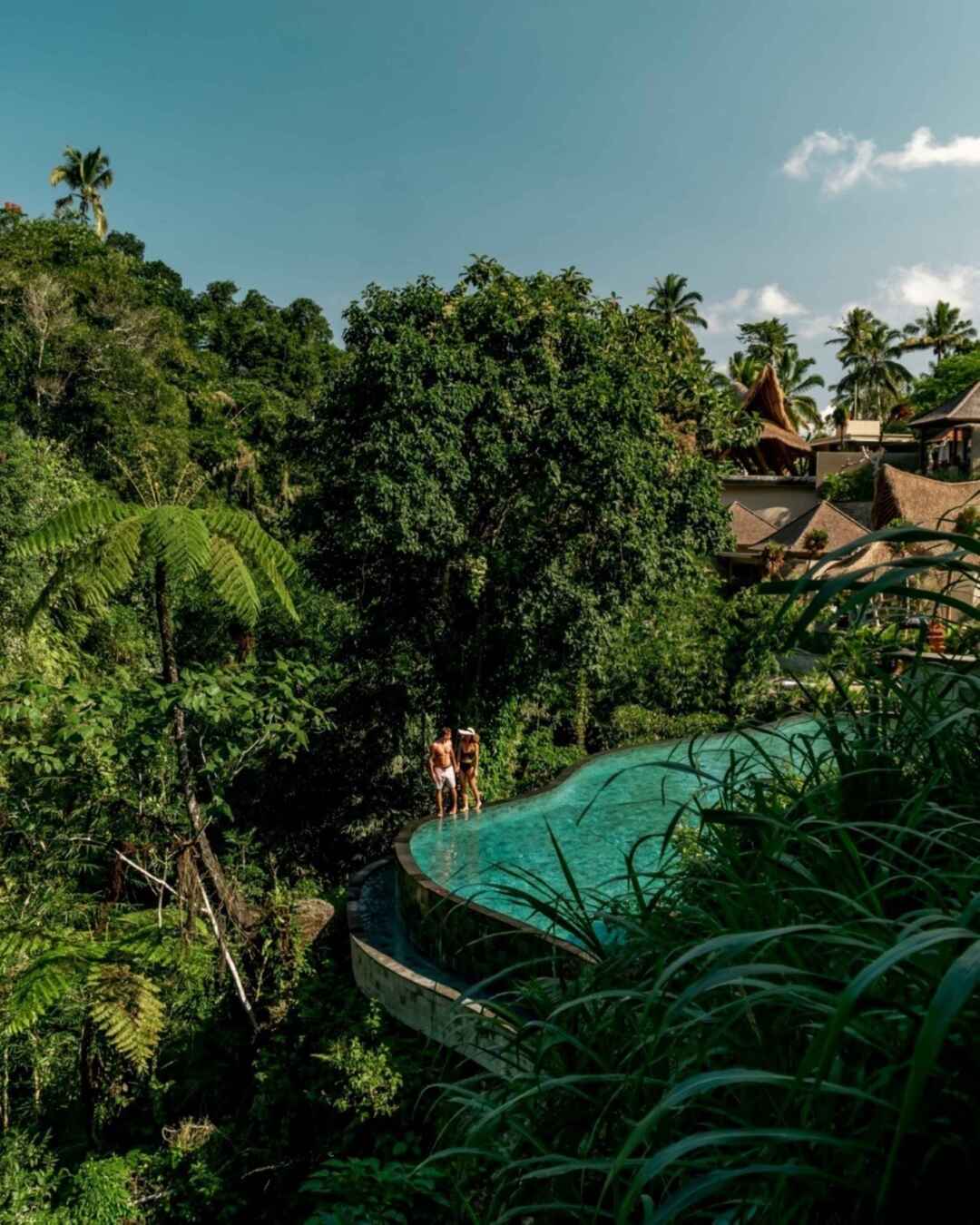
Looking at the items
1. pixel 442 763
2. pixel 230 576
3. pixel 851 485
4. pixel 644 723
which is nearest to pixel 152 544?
pixel 230 576

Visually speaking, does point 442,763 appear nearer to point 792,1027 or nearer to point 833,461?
point 792,1027

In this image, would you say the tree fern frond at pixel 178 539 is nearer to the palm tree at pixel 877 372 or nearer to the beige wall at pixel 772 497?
the beige wall at pixel 772 497

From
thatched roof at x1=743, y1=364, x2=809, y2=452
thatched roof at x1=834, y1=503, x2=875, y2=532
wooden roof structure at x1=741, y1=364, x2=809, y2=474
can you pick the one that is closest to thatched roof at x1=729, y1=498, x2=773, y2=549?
thatched roof at x1=834, y1=503, x2=875, y2=532

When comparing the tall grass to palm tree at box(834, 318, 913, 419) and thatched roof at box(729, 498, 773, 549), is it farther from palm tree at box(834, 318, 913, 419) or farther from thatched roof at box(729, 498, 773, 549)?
palm tree at box(834, 318, 913, 419)

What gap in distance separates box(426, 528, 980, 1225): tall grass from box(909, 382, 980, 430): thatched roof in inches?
1249

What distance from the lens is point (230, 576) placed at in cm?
866

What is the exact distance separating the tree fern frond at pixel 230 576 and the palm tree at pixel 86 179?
1490 inches

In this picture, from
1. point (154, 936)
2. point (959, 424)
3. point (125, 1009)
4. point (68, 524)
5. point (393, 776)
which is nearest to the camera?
point (125, 1009)

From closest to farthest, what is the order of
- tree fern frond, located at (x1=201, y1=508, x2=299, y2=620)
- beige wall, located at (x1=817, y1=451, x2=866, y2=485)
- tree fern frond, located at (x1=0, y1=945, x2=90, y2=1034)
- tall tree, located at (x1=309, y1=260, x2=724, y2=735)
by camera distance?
tree fern frond, located at (x1=0, y1=945, x2=90, y2=1034), tree fern frond, located at (x1=201, y1=508, x2=299, y2=620), tall tree, located at (x1=309, y1=260, x2=724, y2=735), beige wall, located at (x1=817, y1=451, x2=866, y2=485)

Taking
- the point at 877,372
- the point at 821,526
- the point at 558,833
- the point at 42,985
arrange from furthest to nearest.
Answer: the point at 877,372 < the point at 821,526 < the point at 558,833 < the point at 42,985

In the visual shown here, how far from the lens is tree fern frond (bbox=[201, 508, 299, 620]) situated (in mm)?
8867

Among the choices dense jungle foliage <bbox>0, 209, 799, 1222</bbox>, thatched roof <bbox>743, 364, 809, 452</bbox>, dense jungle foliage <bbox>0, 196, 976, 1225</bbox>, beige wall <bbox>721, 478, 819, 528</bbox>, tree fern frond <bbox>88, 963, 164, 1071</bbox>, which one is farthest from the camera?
thatched roof <bbox>743, 364, 809, 452</bbox>

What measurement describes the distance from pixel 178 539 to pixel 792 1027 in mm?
7194

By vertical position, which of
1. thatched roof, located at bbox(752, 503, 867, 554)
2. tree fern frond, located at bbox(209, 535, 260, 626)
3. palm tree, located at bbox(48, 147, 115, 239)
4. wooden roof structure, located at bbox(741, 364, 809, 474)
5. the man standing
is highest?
palm tree, located at bbox(48, 147, 115, 239)
